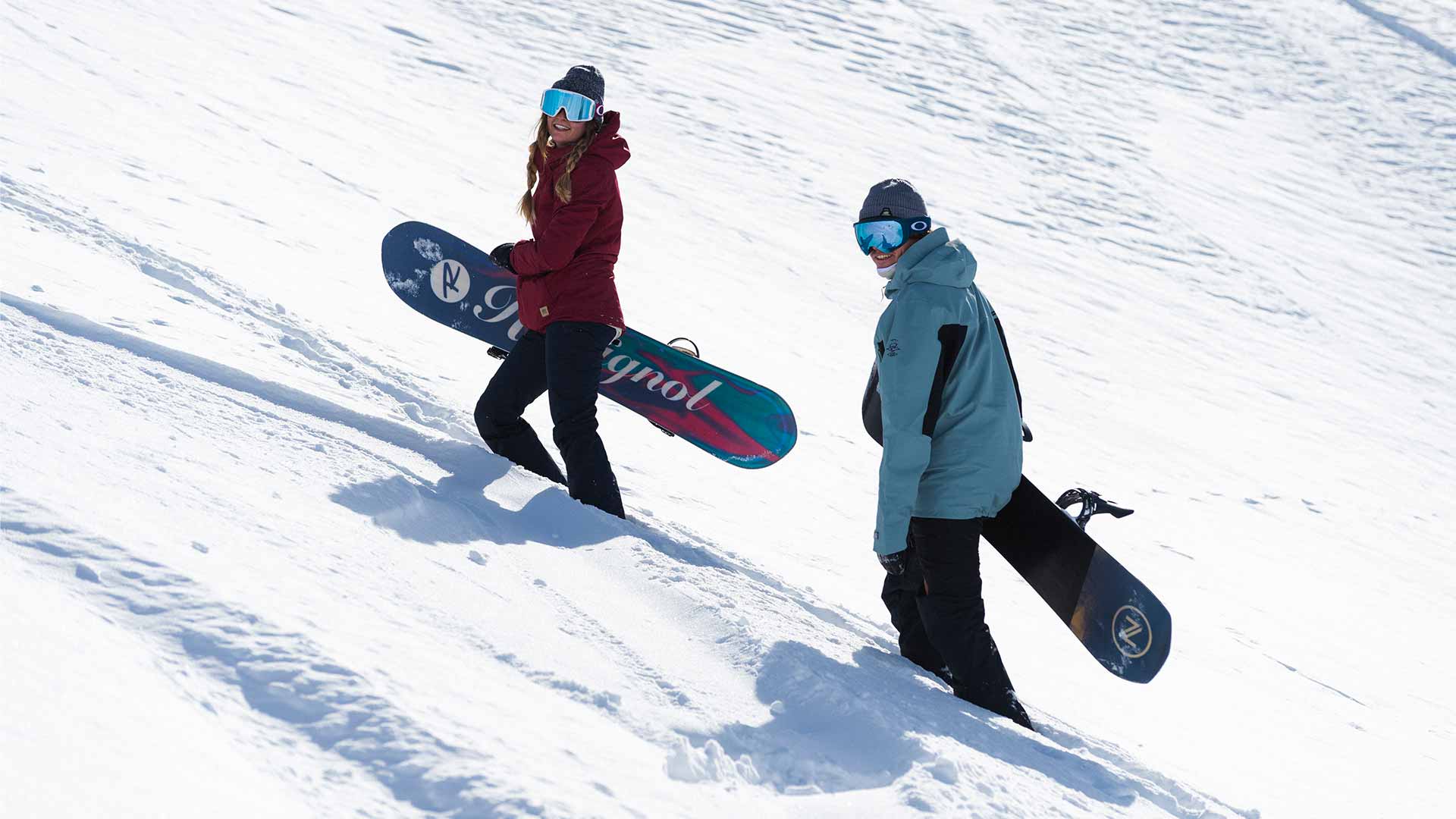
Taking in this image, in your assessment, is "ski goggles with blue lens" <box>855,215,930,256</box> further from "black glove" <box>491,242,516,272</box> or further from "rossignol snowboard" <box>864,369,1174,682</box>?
"black glove" <box>491,242,516,272</box>

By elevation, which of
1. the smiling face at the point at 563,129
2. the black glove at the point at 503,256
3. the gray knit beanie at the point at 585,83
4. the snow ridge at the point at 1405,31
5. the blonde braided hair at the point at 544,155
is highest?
the snow ridge at the point at 1405,31

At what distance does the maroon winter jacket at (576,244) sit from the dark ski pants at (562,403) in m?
0.07

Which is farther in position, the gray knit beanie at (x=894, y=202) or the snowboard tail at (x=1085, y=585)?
the snowboard tail at (x=1085, y=585)

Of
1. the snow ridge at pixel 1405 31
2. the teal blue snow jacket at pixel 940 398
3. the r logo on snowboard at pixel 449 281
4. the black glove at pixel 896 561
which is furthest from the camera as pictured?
the snow ridge at pixel 1405 31

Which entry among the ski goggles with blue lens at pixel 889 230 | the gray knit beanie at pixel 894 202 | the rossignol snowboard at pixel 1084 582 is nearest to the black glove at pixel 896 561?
the rossignol snowboard at pixel 1084 582

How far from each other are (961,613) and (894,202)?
1313mm

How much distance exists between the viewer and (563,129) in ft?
13.2

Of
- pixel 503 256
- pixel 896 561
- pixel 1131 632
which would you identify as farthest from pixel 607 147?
pixel 1131 632

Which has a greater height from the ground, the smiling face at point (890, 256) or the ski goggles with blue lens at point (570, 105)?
the ski goggles with blue lens at point (570, 105)

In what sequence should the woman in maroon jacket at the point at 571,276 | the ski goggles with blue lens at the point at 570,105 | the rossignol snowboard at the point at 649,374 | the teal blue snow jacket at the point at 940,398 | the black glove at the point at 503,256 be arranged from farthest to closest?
the rossignol snowboard at the point at 649,374 < the black glove at the point at 503,256 < the woman in maroon jacket at the point at 571,276 < the ski goggles with blue lens at the point at 570,105 < the teal blue snow jacket at the point at 940,398

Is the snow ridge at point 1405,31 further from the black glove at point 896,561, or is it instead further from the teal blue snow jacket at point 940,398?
the black glove at point 896,561

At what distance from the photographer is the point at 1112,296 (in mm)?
12695

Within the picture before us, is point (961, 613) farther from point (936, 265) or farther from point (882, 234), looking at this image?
point (882, 234)

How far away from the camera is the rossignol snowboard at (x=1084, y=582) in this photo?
4.08 m
